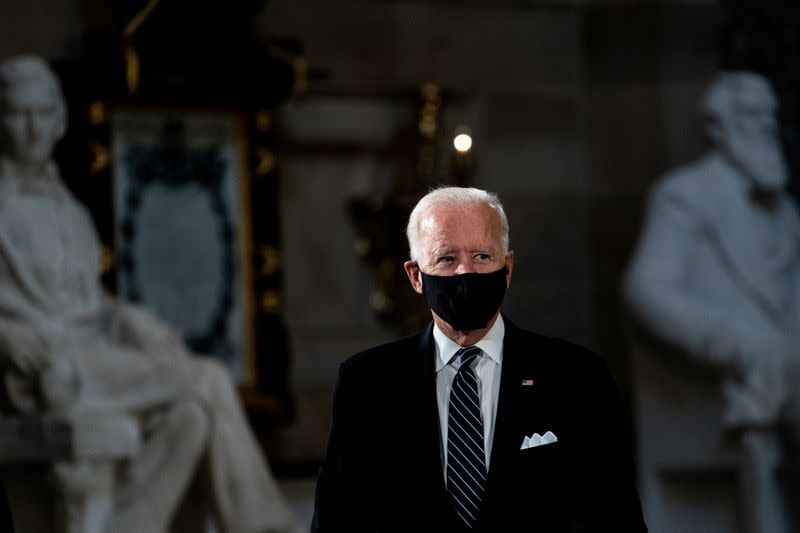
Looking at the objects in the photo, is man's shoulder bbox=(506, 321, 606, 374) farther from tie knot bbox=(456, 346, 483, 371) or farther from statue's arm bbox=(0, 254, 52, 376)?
statue's arm bbox=(0, 254, 52, 376)

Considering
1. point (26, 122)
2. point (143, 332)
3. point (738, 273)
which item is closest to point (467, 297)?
point (143, 332)

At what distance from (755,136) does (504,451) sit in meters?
5.41

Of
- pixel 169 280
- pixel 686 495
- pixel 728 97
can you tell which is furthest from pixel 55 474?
pixel 728 97

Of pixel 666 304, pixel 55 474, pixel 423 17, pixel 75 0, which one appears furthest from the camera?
pixel 423 17

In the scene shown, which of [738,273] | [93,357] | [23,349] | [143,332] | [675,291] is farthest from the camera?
[738,273]

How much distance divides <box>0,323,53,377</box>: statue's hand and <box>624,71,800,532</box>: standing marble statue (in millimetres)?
2831

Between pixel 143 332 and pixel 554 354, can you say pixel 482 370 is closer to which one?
pixel 554 354

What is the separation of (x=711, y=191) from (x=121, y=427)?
3184 mm

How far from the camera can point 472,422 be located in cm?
284

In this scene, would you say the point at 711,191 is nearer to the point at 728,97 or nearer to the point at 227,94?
the point at 728,97

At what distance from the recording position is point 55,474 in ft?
19.9

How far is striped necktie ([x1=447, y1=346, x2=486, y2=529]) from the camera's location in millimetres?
2801

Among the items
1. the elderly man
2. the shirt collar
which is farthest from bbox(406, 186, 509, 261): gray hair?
the shirt collar

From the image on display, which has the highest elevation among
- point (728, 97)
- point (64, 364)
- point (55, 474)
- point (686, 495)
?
point (728, 97)
